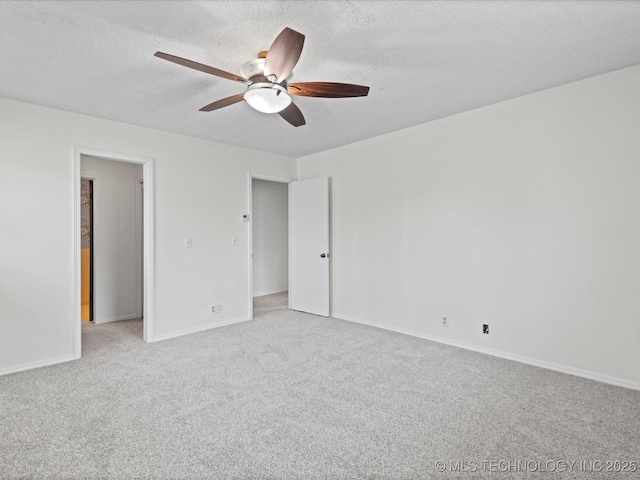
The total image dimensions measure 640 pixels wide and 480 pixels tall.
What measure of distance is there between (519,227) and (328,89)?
2207mm

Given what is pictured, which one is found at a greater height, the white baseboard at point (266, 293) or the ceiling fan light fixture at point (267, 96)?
the ceiling fan light fixture at point (267, 96)

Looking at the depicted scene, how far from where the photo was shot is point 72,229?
343cm

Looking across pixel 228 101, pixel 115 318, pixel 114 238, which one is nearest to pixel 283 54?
pixel 228 101

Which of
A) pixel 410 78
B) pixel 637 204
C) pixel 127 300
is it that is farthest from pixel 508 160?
pixel 127 300

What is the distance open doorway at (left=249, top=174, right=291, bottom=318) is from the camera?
269 inches

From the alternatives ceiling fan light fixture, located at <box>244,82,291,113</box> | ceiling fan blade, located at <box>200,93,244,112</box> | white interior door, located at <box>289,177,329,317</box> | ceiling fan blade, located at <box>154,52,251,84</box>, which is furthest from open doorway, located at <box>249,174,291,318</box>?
ceiling fan blade, located at <box>154,52,251,84</box>

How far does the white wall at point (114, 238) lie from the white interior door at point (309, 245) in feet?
7.57

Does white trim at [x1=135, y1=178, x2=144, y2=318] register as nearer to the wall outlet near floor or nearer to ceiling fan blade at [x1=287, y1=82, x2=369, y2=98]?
the wall outlet near floor

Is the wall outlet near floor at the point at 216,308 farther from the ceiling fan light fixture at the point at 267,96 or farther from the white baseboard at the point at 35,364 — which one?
the ceiling fan light fixture at the point at 267,96

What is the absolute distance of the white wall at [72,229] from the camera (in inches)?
124

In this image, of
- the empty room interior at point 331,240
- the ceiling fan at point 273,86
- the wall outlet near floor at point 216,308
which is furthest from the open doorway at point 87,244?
the ceiling fan at point 273,86

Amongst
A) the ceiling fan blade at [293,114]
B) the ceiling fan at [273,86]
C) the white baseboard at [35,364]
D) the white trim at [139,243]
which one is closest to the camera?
the ceiling fan at [273,86]

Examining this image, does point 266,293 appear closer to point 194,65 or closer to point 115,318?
point 115,318

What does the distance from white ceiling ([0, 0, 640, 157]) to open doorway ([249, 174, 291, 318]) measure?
3.48 metres
